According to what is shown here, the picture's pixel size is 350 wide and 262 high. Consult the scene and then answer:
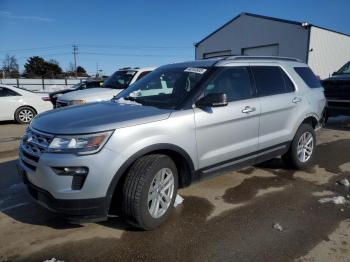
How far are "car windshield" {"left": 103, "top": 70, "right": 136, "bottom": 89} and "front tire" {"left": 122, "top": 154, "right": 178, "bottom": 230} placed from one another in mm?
6312

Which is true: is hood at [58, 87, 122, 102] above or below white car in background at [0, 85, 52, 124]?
above

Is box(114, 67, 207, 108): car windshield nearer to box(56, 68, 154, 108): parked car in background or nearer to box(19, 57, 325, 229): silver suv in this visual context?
box(19, 57, 325, 229): silver suv

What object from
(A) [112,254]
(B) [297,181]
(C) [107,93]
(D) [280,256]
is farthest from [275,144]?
(C) [107,93]

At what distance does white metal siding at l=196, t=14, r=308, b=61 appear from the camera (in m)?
22.1

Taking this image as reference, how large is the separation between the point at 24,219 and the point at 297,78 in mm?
4445

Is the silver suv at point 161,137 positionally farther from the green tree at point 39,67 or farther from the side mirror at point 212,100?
the green tree at point 39,67

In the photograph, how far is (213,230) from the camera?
3600 mm

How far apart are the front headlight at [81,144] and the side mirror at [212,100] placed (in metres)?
1.22

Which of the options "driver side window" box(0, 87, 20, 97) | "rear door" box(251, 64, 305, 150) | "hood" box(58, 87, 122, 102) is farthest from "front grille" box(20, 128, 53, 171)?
"driver side window" box(0, 87, 20, 97)

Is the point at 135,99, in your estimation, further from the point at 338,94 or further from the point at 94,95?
the point at 338,94

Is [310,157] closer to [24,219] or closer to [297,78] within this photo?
[297,78]

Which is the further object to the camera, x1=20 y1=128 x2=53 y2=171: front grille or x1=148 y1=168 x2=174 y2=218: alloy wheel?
x1=148 y1=168 x2=174 y2=218: alloy wheel

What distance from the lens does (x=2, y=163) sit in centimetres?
612

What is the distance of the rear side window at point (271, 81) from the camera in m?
4.73
